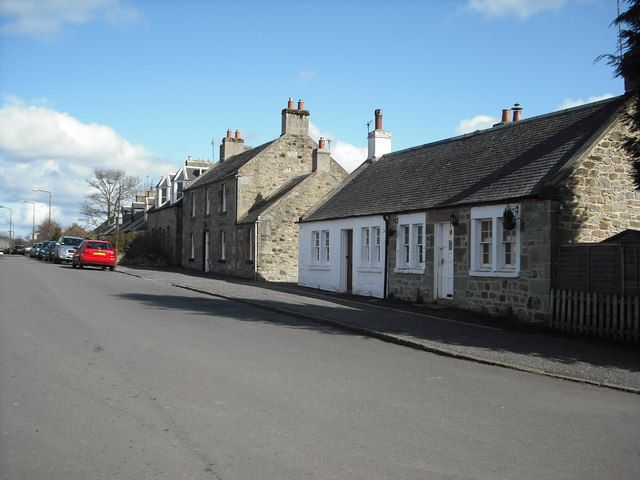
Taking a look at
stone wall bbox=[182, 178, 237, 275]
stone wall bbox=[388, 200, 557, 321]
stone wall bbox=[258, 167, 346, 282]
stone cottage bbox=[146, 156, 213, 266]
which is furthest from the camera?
stone cottage bbox=[146, 156, 213, 266]

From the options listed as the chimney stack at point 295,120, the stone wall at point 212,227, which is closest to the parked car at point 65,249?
the stone wall at point 212,227

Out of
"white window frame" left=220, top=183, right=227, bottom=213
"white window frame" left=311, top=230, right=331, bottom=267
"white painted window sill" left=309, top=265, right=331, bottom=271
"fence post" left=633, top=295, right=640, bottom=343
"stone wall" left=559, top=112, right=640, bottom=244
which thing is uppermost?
"white window frame" left=220, top=183, right=227, bottom=213

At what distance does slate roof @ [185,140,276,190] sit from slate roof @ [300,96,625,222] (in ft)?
35.7

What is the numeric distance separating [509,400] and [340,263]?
18.3 metres

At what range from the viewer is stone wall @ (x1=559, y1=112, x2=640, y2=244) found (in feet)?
53.1

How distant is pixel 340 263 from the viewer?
2659 cm

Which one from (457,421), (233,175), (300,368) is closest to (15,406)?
(300,368)

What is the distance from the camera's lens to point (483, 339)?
13633 mm

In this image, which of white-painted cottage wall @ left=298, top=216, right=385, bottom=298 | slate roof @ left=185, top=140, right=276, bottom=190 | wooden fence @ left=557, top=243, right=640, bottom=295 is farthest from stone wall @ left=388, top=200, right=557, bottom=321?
slate roof @ left=185, top=140, right=276, bottom=190

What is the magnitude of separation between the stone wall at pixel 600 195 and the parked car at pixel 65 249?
38669mm

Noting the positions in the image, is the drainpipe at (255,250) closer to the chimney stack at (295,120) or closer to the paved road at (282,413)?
the chimney stack at (295,120)

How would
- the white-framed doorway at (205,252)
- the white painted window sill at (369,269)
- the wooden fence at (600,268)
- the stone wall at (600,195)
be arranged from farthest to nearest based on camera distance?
the white-framed doorway at (205,252) < the white painted window sill at (369,269) < the stone wall at (600,195) < the wooden fence at (600,268)

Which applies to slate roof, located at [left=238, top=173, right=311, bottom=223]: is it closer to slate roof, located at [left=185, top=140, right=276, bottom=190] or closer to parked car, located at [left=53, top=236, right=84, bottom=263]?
slate roof, located at [left=185, top=140, right=276, bottom=190]

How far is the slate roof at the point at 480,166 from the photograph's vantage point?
57.0 ft
